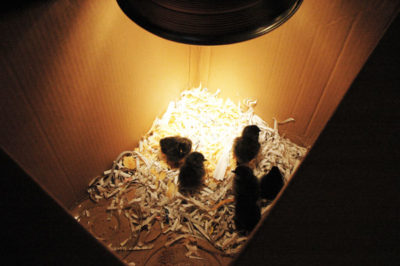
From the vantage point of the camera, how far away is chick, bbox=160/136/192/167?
1536mm

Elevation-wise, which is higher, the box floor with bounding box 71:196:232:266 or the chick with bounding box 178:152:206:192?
the chick with bounding box 178:152:206:192

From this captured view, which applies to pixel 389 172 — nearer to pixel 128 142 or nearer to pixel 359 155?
pixel 359 155

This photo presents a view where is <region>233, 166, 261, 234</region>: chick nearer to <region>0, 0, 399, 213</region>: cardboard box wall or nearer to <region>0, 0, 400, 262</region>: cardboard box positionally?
<region>0, 0, 399, 213</region>: cardboard box wall

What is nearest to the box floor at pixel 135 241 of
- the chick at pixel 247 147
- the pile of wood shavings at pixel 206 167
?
the pile of wood shavings at pixel 206 167

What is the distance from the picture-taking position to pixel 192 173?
1407 mm

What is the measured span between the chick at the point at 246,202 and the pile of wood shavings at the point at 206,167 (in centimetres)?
8

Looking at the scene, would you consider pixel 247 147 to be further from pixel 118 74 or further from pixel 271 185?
pixel 118 74

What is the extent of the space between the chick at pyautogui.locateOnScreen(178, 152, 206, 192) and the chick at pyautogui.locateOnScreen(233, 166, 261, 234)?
8.1 inches

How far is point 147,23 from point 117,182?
3.37 feet

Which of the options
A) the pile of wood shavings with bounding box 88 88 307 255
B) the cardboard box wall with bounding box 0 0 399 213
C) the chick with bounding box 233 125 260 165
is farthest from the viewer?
the chick with bounding box 233 125 260 165

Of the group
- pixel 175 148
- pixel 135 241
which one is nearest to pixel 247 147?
pixel 175 148

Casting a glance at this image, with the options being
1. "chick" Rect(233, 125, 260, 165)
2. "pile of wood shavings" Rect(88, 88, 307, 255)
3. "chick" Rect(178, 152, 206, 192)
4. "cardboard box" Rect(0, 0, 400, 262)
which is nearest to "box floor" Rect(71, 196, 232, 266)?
"pile of wood shavings" Rect(88, 88, 307, 255)

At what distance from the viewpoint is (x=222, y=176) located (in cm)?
156

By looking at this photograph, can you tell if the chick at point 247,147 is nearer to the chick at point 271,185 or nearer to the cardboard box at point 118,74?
the chick at point 271,185
